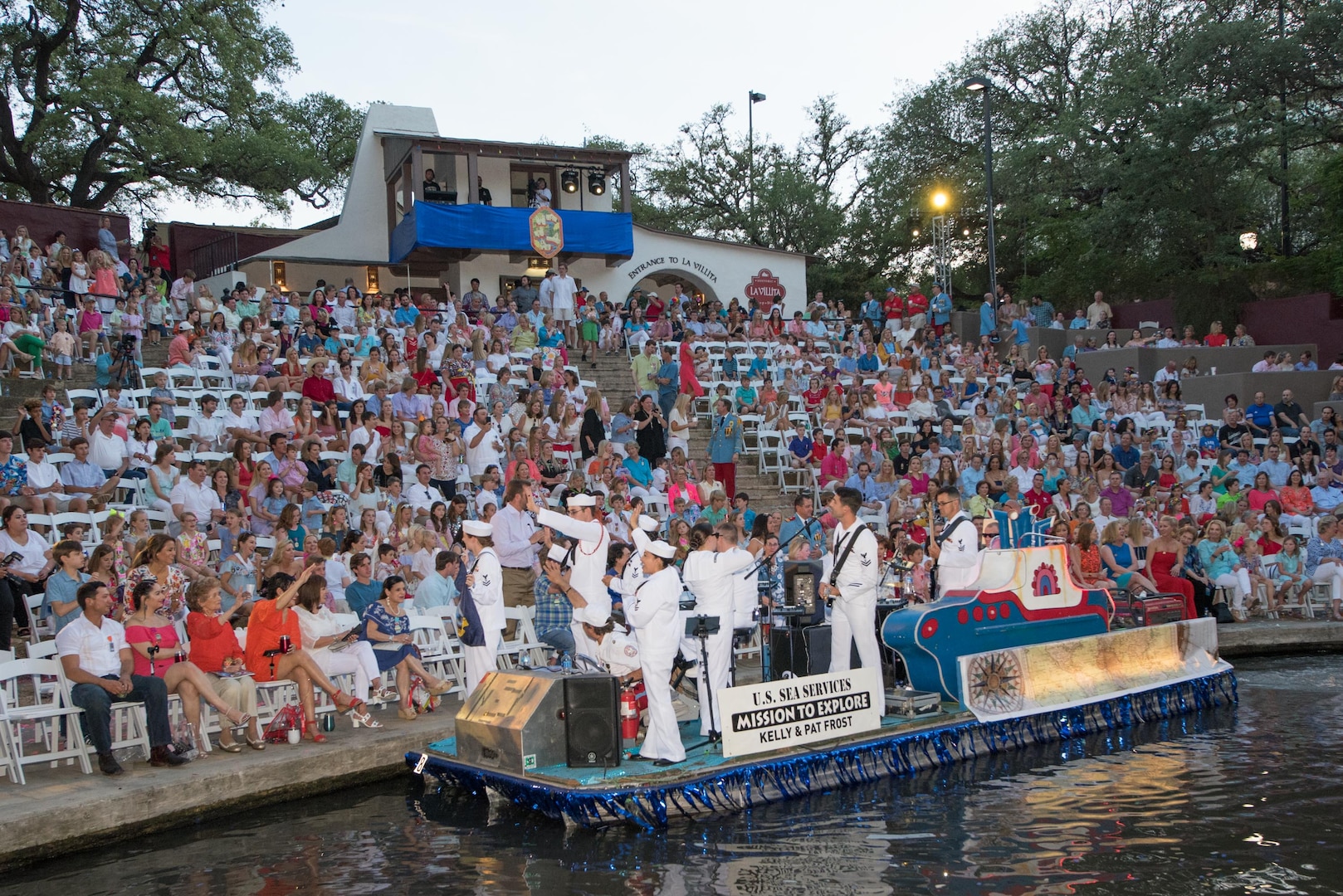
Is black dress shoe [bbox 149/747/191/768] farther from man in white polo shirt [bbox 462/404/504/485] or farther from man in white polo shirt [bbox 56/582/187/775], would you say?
man in white polo shirt [bbox 462/404/504/485]

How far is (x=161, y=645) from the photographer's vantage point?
28.2ft

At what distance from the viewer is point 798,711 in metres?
8.57

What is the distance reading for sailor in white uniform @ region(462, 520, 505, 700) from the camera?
919 centimetres

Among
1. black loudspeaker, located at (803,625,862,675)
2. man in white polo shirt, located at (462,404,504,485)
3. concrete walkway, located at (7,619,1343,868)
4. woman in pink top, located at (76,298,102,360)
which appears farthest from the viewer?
woman in pink top, located at (76,298,102,360)

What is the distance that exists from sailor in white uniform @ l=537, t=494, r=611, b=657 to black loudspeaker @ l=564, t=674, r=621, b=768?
1.44 m

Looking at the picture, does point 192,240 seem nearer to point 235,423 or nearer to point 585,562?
point 235,423

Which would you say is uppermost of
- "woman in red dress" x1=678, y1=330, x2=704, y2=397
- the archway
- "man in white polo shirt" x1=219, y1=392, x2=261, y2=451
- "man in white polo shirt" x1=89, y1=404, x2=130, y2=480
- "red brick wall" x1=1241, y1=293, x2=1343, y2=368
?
the archway

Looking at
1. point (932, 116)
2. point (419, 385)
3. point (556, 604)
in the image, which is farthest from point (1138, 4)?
point (556, 604)

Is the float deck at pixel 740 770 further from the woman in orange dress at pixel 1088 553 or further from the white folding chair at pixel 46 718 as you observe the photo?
the woman in orange dress at pixel 1088 553

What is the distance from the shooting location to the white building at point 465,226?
81.4 ft

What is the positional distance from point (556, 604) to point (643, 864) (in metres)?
3.82

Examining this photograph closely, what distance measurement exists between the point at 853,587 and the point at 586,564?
207 cm

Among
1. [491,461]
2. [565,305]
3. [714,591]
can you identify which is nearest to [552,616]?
[714,591]

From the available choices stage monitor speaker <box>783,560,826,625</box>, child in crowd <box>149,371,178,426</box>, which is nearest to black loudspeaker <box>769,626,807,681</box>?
stage monitor speaker <box>783,560,826,625</box>
